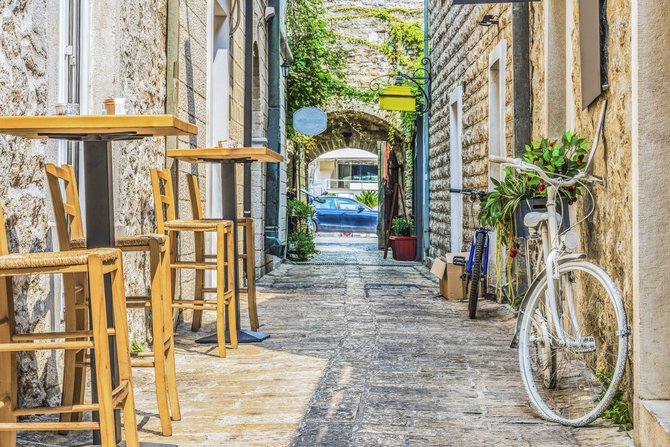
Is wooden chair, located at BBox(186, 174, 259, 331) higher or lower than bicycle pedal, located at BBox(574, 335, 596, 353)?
higher

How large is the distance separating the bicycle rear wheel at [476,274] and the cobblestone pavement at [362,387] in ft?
0.42

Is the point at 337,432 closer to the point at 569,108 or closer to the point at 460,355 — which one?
the point at 460,355

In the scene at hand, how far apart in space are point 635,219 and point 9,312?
2.29m

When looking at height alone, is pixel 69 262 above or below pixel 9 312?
above

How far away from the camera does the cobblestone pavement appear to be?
3574 millimetres

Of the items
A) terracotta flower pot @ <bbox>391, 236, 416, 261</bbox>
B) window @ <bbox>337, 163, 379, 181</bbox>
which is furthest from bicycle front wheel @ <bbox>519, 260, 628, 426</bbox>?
window @ <bbox>337, 163, 379, 181</bbox>

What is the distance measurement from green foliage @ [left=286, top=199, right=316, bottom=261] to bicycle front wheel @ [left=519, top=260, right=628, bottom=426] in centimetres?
1114

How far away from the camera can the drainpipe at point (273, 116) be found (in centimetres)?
1321

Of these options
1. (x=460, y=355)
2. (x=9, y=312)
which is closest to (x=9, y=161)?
(x=9, y=312)

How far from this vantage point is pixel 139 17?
5.44 m

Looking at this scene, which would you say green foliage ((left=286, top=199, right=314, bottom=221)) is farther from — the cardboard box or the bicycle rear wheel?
the bicycle rear wheel

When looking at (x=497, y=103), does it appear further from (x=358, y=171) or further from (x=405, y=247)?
(x=358, y=171)

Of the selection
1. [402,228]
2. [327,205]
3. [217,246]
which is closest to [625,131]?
[217,246]

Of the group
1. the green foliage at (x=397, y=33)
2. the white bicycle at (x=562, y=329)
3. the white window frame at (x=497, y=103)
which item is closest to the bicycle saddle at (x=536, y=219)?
the white bicycle at (x=562, y=329)
